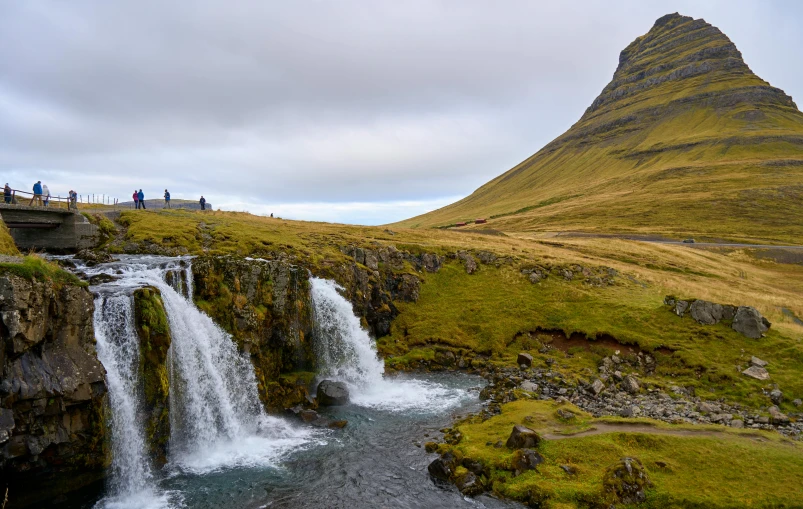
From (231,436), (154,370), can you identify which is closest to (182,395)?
(154,370)

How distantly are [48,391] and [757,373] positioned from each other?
44.6 m

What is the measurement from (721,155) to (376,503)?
22657cm

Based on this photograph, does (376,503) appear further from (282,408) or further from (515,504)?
(282,408)

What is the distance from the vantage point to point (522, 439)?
78.2 feet

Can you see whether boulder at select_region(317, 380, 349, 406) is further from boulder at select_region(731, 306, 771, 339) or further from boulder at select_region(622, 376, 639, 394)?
boulder at select_region(731, 306, 771, 339)

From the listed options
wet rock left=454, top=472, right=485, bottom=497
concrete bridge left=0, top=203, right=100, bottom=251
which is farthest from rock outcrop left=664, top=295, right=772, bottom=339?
concrete bridge left=0, top=203, right=100, bottom=251

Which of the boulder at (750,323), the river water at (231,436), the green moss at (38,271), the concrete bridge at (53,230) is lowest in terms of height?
the river water at (231,436)

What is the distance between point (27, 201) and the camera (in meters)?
40.1

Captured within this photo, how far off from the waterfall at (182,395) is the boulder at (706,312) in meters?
35.5

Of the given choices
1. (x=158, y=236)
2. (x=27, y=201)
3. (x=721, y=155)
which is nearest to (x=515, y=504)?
(x=158, y=236)

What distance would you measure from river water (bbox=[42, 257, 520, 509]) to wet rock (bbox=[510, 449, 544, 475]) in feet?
7.06

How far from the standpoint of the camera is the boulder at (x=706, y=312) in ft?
131

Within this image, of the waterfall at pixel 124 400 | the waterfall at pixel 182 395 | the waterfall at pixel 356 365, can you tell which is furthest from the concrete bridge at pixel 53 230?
the waterfall at pixel 356 365

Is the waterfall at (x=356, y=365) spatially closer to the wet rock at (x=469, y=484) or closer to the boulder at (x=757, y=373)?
the wet rock at (x=469, y=484)
